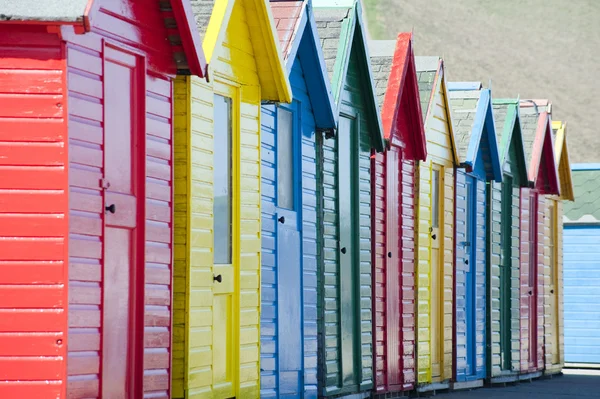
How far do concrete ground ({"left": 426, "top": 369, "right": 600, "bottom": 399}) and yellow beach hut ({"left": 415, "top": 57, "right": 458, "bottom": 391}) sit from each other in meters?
0.52

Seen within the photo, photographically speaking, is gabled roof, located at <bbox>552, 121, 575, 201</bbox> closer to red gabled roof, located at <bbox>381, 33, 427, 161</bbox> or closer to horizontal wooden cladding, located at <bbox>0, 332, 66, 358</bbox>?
red gabled roof, located at <bbox>381, 33, 427, 161</bbox>

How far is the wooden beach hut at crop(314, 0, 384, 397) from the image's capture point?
1413 cm

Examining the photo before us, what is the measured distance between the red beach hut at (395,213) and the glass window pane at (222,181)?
442cm

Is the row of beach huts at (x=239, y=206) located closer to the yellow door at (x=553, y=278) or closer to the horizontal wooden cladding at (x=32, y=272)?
the horizontal wooden cladding at (x=32, y=272)

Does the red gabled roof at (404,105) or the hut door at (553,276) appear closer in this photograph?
the red gabled roof at (404,105)

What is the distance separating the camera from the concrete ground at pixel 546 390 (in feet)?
60.5

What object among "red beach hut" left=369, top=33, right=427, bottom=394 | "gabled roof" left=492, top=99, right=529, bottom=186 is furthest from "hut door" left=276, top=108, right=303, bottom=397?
"gabled roof" left=492, top=99, right=529, bottom=186

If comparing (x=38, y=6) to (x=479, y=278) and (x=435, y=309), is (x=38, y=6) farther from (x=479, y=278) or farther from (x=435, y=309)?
(x=479, y=278)

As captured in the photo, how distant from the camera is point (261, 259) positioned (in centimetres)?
1220

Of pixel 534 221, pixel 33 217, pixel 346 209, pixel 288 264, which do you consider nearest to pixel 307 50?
pixel 288 264

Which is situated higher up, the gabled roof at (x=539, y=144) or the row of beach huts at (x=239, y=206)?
the gabled roof at (x=539, y=144)

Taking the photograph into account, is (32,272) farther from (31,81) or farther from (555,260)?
(555,260)

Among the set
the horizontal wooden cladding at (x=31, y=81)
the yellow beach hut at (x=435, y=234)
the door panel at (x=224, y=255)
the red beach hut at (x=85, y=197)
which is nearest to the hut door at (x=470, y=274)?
the yellow beach hut at (x=435, y=234)

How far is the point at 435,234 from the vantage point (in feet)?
60.3
